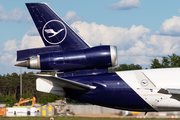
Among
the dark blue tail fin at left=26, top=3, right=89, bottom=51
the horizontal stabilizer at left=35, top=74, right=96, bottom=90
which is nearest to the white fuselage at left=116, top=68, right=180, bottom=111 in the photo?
the horizontal stabilizer at left=35, top=74, right=96, bottom=90

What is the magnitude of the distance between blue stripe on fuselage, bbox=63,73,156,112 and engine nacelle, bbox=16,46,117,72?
2.82 feet

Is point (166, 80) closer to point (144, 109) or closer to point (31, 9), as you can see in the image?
point (144, 109)

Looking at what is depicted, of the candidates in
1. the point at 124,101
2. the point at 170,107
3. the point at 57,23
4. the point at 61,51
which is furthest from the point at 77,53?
the point at 170,107

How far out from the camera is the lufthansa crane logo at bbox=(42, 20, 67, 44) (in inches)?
640

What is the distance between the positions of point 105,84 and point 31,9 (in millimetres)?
6049

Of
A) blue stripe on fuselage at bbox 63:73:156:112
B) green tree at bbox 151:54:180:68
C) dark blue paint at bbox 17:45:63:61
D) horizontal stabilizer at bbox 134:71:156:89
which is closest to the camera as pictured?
horizontal stabilizer at bbox 134:71:156:89

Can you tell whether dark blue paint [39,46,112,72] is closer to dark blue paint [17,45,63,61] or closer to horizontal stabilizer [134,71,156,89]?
dark blue paint [17,45,63,61]

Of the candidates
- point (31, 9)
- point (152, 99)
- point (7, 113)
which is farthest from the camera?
point (7, 113)

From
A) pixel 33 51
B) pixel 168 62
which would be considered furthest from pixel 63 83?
pixel 168 62

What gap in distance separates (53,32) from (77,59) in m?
2.30

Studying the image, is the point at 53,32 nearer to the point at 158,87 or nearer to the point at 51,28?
the point at 51,28

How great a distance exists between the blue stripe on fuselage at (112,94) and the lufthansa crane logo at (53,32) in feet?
7.89

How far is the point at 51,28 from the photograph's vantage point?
16266 mm

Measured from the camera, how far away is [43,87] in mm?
15945
